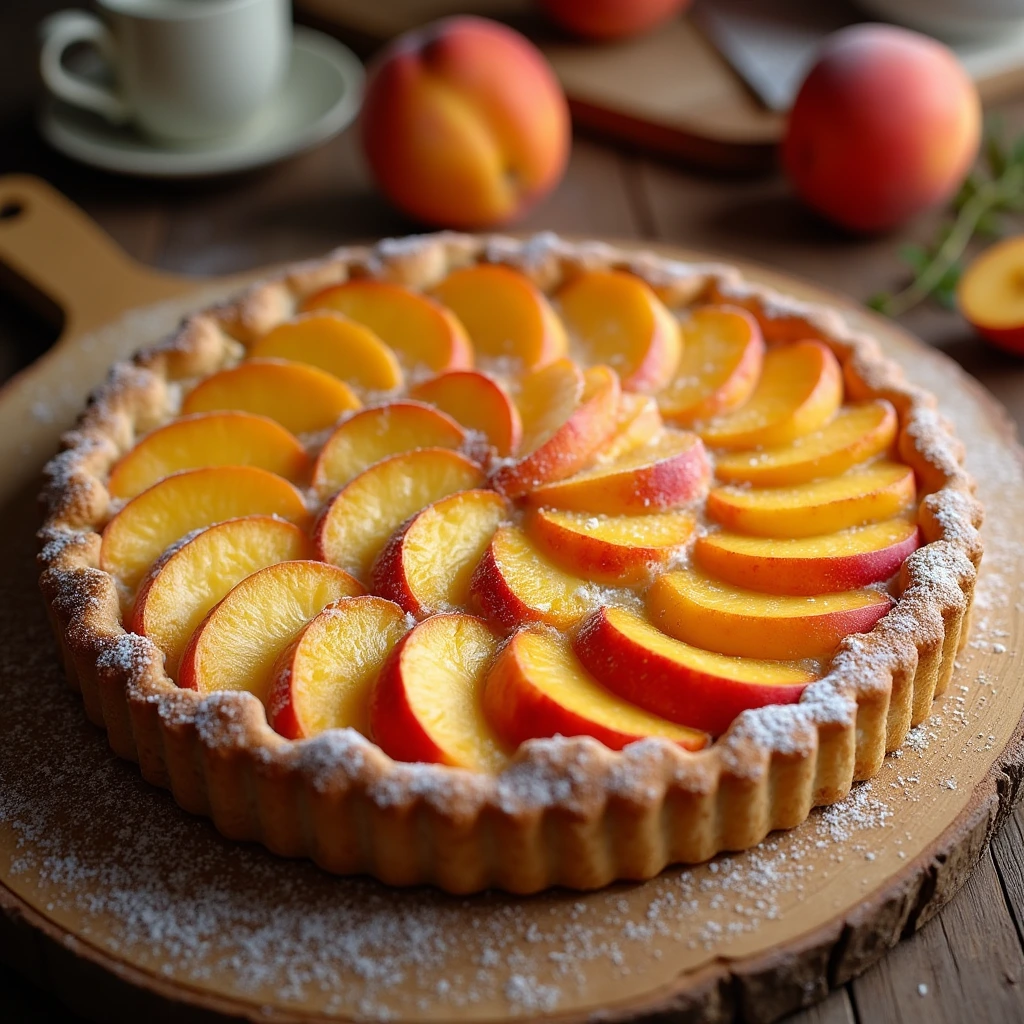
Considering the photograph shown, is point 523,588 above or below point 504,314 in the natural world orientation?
below

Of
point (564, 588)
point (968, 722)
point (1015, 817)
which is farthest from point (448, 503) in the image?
point (1015, 817)

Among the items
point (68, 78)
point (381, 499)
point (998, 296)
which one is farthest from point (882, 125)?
point (68, 78)

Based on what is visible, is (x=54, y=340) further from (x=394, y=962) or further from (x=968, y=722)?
(x=968, y=722)

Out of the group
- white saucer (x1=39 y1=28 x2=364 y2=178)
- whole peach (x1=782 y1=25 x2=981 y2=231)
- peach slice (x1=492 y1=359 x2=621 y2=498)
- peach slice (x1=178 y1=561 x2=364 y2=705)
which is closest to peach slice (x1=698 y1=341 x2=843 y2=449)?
peach slice (x1=492 y1=359 x2=621 y2=498)

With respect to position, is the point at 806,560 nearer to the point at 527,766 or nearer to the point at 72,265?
the point at 527,766

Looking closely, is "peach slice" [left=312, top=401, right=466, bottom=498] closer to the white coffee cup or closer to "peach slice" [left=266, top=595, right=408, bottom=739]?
"peach slice" [left=266, top=595, right=408, bottom=739]

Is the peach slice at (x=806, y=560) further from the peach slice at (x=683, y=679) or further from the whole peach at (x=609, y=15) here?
the whole peach at (x=609, y=15)
